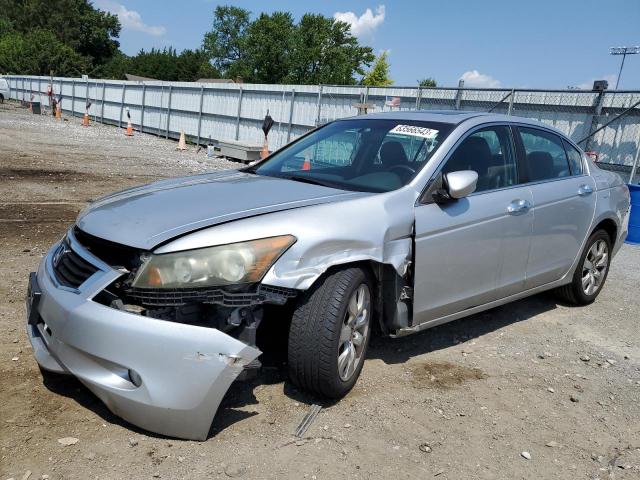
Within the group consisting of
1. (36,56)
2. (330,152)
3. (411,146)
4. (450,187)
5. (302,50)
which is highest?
(302,50)

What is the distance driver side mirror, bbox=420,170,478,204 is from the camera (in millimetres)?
3422

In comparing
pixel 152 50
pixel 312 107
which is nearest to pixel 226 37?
pixel 152 50

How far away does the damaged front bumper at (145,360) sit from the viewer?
8.08ft

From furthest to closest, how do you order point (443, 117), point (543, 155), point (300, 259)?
point (543, 155) < point (443, 117) < point (300, 259)

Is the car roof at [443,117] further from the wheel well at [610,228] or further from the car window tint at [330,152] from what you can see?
the wheel well at [610,228]

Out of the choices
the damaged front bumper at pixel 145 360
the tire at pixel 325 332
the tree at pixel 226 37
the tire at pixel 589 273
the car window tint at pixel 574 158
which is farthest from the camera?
the tree at pixel 226 37

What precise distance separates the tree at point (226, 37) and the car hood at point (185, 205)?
109m

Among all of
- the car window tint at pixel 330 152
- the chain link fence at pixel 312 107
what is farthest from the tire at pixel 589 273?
the chain link fence at pixel 312 107

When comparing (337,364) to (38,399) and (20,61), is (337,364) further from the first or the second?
(20,61)

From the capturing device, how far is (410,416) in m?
3.15

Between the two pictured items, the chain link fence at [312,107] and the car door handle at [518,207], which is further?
the chain link fence at [312,107]

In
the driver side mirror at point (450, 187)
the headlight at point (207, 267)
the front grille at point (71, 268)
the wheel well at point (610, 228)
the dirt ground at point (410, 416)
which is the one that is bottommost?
the dirt ground at point (410, 416)

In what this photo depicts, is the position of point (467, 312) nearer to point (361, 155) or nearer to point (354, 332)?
point (354, 332)

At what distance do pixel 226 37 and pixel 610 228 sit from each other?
112 m
